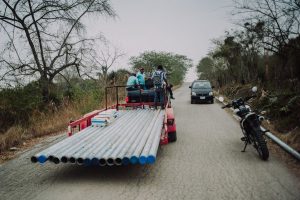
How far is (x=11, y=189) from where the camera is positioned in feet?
15.9

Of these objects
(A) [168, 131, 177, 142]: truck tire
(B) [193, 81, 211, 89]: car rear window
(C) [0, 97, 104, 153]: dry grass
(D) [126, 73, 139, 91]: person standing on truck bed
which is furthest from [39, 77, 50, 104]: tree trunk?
(B) [193, 81, 211, 89]: car rear window

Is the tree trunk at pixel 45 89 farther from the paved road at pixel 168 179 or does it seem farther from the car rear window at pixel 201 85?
the car rear window at pixel 201 85

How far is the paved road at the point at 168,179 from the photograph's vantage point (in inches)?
178

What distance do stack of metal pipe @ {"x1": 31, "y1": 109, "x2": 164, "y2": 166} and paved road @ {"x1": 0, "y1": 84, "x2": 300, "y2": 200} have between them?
443mm

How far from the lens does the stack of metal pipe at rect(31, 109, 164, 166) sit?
190 inches

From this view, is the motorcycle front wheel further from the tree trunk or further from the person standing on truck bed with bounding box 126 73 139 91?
the tree trunk

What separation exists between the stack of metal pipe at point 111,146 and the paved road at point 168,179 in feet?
1.45

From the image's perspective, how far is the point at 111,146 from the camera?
552cm

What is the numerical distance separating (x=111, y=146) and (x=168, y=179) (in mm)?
1249

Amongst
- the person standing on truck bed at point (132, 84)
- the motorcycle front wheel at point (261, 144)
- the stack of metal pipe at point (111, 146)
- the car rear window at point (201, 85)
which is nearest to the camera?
the stack of metal pipe at point (111, 146)

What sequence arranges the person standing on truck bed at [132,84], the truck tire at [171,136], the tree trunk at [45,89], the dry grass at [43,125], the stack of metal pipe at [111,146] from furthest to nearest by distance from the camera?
the tree trunk at [45,89], the person standing on truck bed at [132,84], the dry grass at [43,125], the truck tire at [171,136], the stack of metal pipe at [111,146]

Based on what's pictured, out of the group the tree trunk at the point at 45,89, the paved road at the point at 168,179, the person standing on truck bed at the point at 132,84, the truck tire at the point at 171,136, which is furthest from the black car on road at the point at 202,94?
the paved road at the point at 168,179

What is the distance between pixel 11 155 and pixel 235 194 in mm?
5460

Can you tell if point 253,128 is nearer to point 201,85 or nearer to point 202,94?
point 202,94
